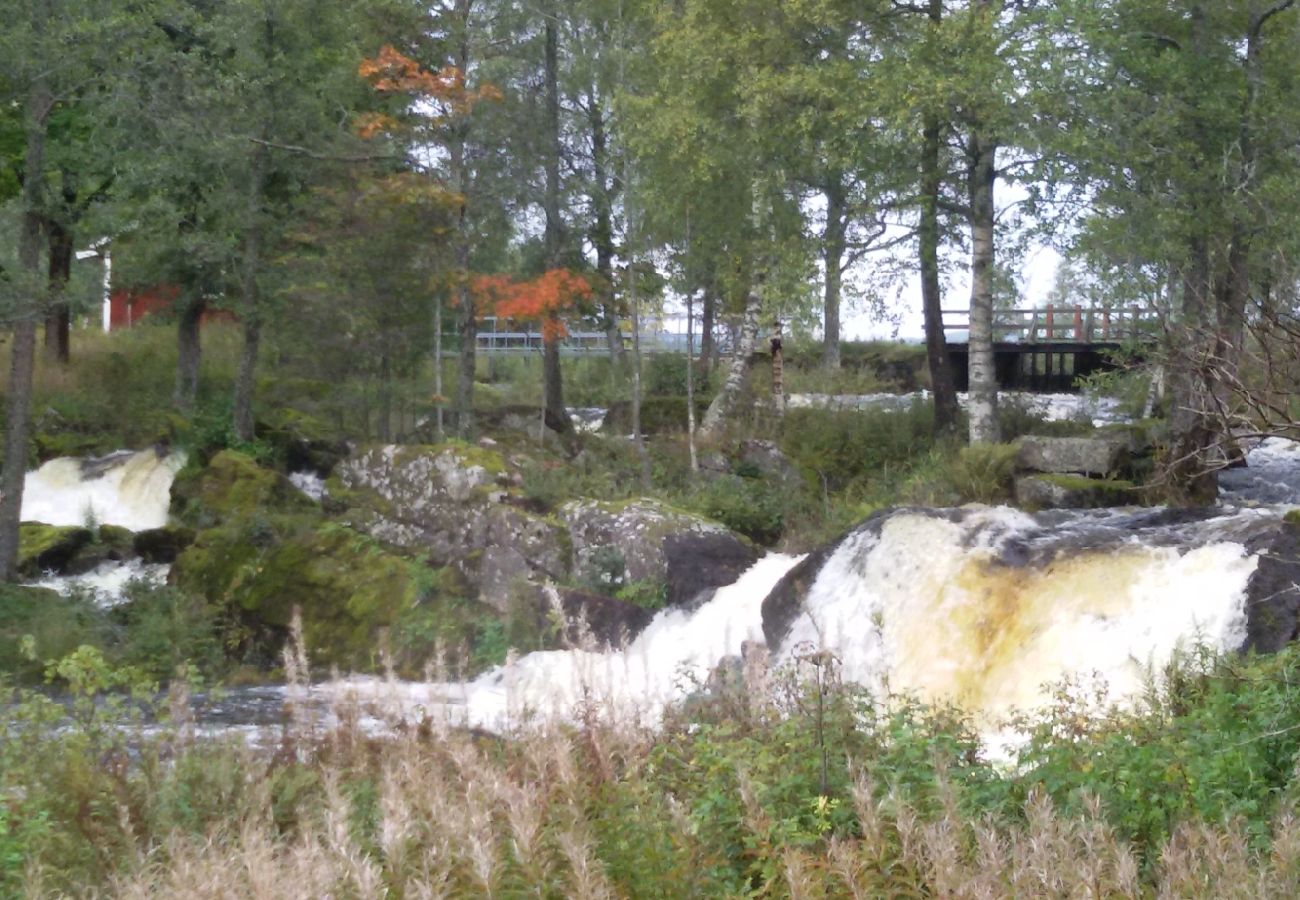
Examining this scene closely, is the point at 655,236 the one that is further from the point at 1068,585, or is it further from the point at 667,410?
the point at 1068,585

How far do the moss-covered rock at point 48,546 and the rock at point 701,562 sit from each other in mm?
9249

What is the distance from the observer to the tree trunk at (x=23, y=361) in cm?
1744

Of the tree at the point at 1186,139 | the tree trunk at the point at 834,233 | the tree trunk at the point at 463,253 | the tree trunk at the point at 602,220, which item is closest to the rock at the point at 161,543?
the tree trunk at the point at 463,253

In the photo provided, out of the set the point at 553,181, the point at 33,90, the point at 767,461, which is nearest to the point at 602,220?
the point at 553,181

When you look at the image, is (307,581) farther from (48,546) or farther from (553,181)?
(553,181)

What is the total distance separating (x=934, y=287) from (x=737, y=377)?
155 inches

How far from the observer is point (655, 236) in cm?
2172

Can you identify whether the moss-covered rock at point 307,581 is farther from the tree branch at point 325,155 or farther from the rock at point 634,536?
the tree branch at point 325,155

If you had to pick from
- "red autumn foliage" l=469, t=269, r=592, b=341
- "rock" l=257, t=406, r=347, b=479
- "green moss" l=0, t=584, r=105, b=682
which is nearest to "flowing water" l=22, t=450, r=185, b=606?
"rock" l=257, t=406, r=347, b=479

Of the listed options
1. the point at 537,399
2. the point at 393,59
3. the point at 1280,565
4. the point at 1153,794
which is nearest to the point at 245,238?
the point at 393,59

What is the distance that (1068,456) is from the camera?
55.9 ft

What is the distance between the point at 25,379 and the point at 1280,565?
15.0 metres

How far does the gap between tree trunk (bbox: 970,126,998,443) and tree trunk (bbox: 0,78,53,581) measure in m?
12.3

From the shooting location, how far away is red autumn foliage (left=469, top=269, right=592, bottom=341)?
2133 cm
